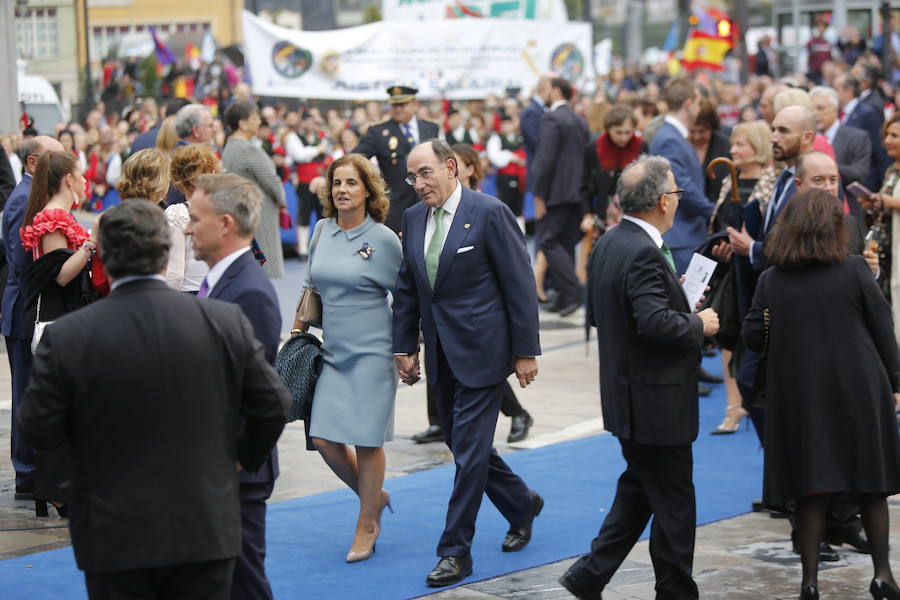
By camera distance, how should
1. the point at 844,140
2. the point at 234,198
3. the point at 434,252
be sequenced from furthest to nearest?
1. the point at 844,140
2. the point at 434,252
3. the point at 234,198

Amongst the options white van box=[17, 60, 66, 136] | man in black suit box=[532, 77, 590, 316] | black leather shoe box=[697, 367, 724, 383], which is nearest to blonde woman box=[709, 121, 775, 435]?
black leather shoe box=[697, 367, 724, 383]

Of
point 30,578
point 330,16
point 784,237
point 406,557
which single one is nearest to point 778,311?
point 784,237

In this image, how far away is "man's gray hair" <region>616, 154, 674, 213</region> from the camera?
571 centimetres

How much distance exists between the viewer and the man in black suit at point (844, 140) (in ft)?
32.4

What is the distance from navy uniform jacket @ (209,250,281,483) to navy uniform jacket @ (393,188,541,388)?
1.68m

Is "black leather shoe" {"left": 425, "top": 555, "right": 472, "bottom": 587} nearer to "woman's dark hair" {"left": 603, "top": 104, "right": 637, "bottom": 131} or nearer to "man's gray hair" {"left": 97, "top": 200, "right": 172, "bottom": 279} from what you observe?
A: "man's gray hair" {"left": 97, "top": 200, "right": 172, "bottom": 279}

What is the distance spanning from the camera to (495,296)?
6449 millimetres

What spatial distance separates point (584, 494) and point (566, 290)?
6617 mm

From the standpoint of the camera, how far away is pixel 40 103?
20875mm

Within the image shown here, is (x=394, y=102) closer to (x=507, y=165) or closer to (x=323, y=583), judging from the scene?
(x=323, y=583)

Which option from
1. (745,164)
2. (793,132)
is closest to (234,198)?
(793,132)

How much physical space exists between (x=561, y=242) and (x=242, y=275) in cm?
979

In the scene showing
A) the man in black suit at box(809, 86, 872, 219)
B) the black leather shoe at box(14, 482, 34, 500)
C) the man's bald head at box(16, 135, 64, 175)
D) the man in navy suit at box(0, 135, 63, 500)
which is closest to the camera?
the man in navy suit at box(0, 135, 63, 500)

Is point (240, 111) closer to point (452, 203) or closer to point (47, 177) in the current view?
point (47, 177)
